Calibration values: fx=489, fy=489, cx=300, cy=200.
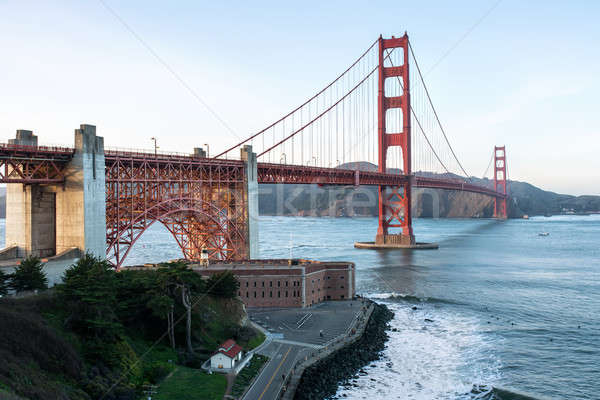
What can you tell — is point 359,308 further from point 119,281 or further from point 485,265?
point 485,265

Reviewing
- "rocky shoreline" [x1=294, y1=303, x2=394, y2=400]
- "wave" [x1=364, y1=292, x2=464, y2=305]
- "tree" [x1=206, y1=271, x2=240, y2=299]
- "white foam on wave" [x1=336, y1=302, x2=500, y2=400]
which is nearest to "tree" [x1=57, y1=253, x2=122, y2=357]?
"tree" [x1=206, y1=271, x2=240, y2=299]

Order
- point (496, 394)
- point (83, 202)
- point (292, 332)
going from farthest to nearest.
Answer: point (292, 332) < point (83, 202) < point (496, 394)

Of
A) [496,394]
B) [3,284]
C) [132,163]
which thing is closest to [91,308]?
Result: [3,284]

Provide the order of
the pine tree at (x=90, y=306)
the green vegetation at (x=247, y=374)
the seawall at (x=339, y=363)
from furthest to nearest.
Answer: the seawall at (x=339, y=363) → the green vegetation at (x=247, y=374) → the pine tree at (x=90, y=306)

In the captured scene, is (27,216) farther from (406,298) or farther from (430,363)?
(406,298)

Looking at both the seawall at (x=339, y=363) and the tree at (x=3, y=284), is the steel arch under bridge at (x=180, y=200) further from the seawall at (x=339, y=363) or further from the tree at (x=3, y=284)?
the seawall at (x=339, y=363)

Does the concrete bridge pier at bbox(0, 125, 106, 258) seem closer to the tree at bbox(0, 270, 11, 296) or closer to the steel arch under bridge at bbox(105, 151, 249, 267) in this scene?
the steel arch under bridge at bbox(105, 151, 249, 267)

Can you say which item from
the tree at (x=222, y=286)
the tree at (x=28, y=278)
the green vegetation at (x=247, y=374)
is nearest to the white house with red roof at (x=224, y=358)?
the green vegetation at (x=247, y=374)
